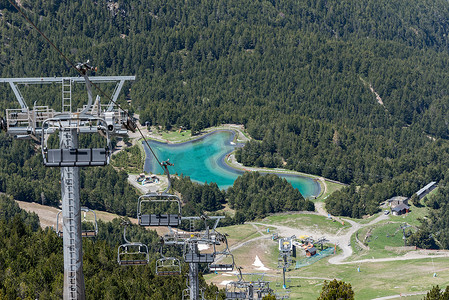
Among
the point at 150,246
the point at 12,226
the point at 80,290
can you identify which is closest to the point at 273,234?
the point at 150,246

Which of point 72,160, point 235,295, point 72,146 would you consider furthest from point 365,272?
point 72,160

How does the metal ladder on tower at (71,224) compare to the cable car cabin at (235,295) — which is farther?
the cable car cabin at (235,295)

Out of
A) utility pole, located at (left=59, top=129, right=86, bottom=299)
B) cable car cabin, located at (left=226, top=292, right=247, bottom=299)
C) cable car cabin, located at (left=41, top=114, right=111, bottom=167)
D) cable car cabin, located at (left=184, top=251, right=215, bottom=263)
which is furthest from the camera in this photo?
cable car cabin, located at (left=226, top=292, right=247, bottom=299)

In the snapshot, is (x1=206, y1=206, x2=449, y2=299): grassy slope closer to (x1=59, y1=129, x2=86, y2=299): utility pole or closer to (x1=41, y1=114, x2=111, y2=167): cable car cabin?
(x1=59, y1=129, x2=86, y2=299): utility pole

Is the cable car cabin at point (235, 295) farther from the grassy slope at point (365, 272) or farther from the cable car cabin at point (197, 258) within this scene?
the grassy slope at point (365, 272)

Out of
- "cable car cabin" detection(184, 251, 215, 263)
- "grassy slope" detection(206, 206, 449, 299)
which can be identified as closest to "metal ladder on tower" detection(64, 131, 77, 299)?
"cable car cabin" detection(184, 251, 215, 263)

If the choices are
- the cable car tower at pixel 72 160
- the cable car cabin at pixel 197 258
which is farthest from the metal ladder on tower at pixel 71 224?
the cable car cabin at pixel 197 258

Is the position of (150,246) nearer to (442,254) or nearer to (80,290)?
(442,254)

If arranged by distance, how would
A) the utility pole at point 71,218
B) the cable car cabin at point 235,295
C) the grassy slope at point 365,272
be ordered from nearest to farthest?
the utility pole at point 71,218
the cable car cabin at point 235,295
the grassy slope at point 365,272
